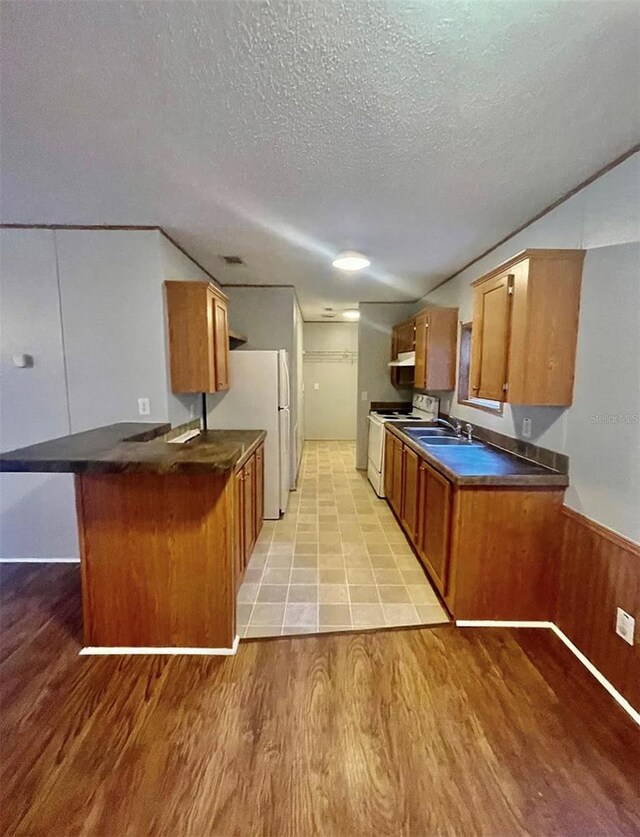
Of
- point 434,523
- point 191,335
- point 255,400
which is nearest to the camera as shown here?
point 434,523

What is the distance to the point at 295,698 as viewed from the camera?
1703 mm

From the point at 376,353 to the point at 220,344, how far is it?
9.09ft

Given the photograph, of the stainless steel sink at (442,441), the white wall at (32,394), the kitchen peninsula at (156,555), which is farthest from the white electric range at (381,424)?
the white wall at (32,394)

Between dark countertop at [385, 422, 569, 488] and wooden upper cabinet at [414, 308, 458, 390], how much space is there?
1.04 metres

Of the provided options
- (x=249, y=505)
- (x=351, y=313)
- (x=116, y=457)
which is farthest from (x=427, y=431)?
(x=351, y=313)

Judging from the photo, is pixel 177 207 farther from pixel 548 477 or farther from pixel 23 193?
pixel 548 477

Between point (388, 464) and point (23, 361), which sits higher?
point (23, 361)

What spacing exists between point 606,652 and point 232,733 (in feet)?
5.74

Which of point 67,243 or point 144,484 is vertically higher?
point 67,243

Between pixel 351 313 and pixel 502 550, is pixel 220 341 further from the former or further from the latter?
pixel 351 313

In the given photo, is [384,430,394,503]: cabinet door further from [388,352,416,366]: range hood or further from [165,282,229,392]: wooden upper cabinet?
[165,282,229,392]: wooden upper cabinet

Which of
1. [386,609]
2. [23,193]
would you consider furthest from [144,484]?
[23,193]

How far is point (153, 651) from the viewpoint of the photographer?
1977 mm

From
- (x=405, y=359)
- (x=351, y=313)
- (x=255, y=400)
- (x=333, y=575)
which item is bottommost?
(x=333, y=575)
